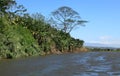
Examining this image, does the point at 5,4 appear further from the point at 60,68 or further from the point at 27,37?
the point at 60,68

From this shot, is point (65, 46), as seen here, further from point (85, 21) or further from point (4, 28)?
point (4, 28)

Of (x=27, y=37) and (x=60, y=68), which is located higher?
(x=27, y=37)

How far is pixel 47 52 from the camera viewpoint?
194 ft

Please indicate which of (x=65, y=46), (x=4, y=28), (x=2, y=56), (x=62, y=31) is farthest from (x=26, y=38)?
(x=62, y=31)

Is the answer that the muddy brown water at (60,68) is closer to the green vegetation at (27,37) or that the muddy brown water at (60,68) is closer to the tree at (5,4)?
A: the green vegetation at (27,37)

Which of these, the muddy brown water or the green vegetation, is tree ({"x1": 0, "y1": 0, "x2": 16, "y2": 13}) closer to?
the green vegetation

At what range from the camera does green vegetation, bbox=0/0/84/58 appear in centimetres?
4353

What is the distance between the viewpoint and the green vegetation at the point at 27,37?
43531 millimetres

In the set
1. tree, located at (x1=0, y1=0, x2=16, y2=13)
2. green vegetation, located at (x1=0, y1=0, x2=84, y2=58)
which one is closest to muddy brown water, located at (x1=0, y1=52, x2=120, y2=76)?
green vegetation, located at (x1=0, y1=0, x2=84, y2=58)

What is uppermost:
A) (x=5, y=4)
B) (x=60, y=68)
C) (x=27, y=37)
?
(x=5, y=4)

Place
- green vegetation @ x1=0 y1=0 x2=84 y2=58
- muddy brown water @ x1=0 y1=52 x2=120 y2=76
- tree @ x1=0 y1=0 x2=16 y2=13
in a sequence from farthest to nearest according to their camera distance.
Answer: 1. tree @ x1=0 y1=0 x2=16 y2=13
2. green vegetation @ x1=0 y1=0 x2=84 y2=58
3. muddy brown water @ x1=0 y1=52 x2=120 y2=76

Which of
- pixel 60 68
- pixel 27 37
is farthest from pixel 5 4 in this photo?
pixel 60 68

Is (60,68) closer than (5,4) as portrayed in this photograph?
Yes

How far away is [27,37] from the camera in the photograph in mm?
52844
